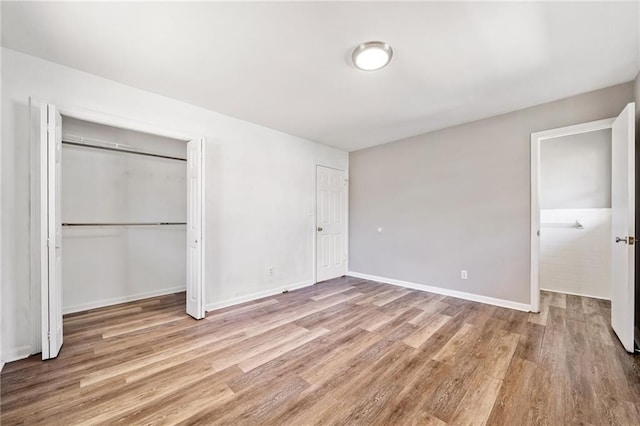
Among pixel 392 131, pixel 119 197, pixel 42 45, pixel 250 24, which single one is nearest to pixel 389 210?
pixel 392 131

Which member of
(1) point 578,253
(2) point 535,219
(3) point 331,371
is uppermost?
(2) point 535,219

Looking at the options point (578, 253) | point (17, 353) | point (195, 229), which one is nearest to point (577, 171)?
point (578, 253)

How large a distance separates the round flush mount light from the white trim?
11.7 ft

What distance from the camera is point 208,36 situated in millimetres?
1882

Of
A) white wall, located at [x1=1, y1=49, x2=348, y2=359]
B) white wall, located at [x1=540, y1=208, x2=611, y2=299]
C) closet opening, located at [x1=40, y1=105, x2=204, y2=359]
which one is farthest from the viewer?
white wall, located at [x1=540, y1=208, x2=611, y2=299]

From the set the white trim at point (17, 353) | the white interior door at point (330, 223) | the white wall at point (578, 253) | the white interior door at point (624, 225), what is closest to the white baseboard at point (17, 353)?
the white trim at point (17, 353)

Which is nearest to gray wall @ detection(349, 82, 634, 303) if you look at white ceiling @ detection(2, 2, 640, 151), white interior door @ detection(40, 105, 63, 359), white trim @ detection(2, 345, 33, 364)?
white ceiling @ detection(2, 2, 640, 151)

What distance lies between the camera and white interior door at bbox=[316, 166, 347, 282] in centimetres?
457

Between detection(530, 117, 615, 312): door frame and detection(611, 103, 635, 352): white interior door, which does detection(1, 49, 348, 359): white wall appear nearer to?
detection(530, 117, 615, 312): door frame

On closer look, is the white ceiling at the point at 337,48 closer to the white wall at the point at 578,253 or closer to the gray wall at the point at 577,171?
the gray wall at the point at 577,171

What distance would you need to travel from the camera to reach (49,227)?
204 cm

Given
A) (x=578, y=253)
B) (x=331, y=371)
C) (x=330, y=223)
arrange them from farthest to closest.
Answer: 1. (x=330, y=223)
2. (x=578, y=253)
3. (x=331, y=371)

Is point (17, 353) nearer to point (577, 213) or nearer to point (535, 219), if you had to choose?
point (535, 219)

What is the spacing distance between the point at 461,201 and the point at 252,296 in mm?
3248
